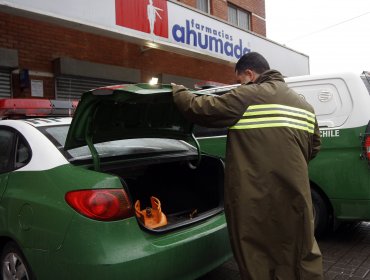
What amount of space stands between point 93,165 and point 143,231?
605mm

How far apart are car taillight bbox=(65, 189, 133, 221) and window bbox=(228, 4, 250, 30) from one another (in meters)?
11.6

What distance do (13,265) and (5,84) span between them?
4930mm

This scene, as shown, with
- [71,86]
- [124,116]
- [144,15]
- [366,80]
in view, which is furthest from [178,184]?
[71,86]

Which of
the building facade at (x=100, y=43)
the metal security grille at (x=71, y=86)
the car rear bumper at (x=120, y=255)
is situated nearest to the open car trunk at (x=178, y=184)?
the car rear bumper at (x=120, y=255)

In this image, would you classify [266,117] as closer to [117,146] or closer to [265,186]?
[265,186]

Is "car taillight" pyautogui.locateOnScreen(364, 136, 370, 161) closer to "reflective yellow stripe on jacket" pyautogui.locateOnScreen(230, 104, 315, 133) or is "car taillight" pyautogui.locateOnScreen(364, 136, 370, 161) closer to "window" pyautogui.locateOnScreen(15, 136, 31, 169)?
"reflective yellow stripe on jacket" pyautogui.locateOnScreen(230, 104, 315, 133)

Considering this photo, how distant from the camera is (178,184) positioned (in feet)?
12.9

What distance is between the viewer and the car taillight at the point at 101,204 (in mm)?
2574

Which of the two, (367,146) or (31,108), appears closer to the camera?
(367,146)

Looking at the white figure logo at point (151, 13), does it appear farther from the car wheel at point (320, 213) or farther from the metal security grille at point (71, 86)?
the car wheel at point (320, 213)

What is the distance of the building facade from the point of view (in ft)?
19.7

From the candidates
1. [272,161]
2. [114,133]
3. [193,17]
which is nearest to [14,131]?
[114,133]

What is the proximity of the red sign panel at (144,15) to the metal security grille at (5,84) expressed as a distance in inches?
91.9

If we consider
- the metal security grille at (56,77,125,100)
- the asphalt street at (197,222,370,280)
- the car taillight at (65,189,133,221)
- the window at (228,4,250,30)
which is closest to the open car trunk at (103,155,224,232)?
the asphalt street at (197,222,370,280)
